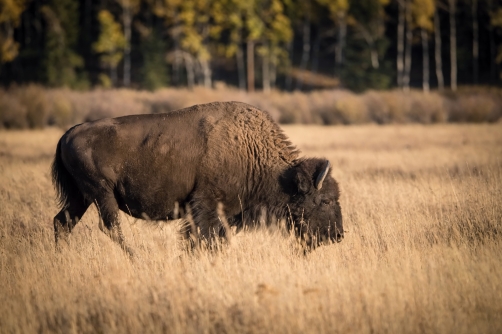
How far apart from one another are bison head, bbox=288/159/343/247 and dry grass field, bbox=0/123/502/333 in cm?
19

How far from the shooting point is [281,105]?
29.0 m

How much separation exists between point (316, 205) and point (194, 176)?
1497mm

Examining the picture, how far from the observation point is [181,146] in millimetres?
7094

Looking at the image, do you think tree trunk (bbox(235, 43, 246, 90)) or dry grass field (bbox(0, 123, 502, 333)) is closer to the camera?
dry grass field (bbox(0, 123, 502, 333))

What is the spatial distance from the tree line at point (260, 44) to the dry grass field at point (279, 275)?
112 feet

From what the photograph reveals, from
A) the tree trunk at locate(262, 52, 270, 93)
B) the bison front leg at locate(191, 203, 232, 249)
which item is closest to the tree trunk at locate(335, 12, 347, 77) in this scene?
the tree trunk at locate(262, 52, 270, 93)

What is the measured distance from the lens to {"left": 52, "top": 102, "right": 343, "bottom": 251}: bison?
6926mm

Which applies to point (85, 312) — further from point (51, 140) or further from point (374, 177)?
point (51, 140)

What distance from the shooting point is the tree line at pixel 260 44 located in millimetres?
42562

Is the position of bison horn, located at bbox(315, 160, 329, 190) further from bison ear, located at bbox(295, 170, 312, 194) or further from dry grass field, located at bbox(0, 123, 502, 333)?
dry grass field, located at bbox(0, 123, 502, 333)

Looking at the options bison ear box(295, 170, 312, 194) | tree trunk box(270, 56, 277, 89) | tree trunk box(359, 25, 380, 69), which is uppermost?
tree trunk box(359, 25, 380, 69)

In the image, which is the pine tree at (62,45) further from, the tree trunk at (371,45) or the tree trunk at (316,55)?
the tree trunk at (371,45)

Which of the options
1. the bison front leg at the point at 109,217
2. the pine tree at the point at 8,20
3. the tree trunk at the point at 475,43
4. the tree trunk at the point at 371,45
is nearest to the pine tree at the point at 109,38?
the pine tree at the point at 8,20

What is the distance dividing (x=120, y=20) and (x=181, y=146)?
4794cm
